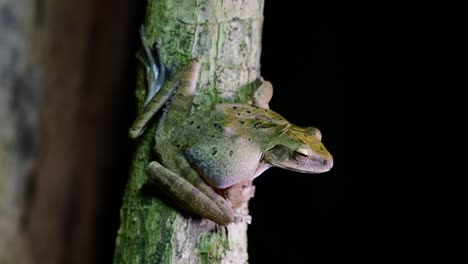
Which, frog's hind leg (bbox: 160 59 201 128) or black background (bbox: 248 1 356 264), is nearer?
frog's hind leg (bbox: 160 59 201 128)

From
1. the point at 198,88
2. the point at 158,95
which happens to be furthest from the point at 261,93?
the point at 158,95

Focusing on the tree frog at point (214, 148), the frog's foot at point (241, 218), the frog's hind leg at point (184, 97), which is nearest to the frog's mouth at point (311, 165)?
the tree frog at point (214, 148)

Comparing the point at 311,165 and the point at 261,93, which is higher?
the point at 261,93

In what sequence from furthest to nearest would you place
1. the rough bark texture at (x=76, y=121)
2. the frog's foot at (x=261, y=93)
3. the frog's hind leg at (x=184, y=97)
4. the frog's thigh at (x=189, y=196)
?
the rough bark texture at (x=76, y=121)
the frog's foot at (x=261, y=93)
the frog's hind leg at (x=184, y=97)
the frog's thigh at (x=189, y=196)

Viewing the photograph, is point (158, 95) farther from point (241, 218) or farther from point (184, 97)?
point (241, 218)

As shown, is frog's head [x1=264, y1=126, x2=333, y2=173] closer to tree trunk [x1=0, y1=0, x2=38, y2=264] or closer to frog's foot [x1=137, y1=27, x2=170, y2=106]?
frog's foot [x1=137, y1=27, x2=170, y2=106]

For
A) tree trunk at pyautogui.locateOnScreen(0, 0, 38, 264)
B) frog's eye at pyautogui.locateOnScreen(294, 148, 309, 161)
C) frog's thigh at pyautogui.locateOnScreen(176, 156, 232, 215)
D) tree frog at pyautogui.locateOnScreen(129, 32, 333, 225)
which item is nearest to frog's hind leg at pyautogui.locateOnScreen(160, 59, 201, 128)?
tree frog at pyautogui.locateOnScreen(129, 32, 333, 225)

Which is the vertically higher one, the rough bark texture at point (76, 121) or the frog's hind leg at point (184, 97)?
the frog's hind leg at point (184, 97)

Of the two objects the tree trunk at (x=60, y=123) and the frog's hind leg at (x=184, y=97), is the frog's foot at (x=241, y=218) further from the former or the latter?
the tree trunk at (x=60, y=123)
